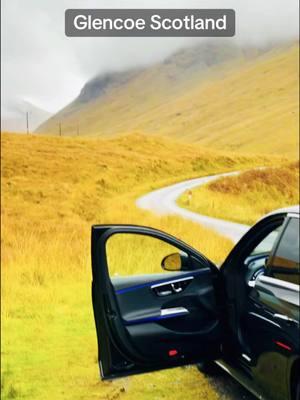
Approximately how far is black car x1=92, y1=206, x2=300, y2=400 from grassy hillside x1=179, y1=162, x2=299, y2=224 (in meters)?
12.3

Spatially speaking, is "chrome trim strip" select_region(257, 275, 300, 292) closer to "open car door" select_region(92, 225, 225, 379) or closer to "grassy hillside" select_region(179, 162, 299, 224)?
"open car door" select_region(92, 225, 225, 379)

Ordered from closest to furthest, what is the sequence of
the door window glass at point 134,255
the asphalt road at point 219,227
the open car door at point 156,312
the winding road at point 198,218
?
1. the open car door at point 156,312
2. the asphalt road at point 219,227
3. the door window glass at point 134,255
4. the winding road at point 198,218

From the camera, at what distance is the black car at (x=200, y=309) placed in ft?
9.57

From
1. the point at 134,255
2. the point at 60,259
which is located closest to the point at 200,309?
the point at 134,255

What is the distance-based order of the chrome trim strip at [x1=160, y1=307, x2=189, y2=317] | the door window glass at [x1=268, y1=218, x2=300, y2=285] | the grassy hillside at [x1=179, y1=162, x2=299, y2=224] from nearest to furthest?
the door window glass at [x1=268, y1=218, x2=300, y2=285], the chrome trim strip at [x1=160, y1=307, x2=189, y2=317], the grassy hillside at [x1=179, y1=162, x2=299, y2=224]

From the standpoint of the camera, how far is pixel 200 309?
351 centimetres

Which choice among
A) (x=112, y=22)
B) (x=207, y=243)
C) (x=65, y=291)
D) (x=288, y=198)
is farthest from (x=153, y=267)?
(x=288, y=198)

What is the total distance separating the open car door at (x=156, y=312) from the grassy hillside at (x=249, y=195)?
40.2 ft

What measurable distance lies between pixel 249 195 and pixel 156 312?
60.1ft

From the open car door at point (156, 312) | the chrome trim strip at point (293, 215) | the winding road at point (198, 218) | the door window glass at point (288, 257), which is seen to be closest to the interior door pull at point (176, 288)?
the open car door at point (156, 312)

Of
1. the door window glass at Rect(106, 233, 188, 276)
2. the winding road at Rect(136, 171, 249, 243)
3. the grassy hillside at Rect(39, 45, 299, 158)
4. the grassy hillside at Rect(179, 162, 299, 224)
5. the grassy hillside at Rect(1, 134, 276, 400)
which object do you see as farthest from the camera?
the grassy hillside at Rect(39, 45, 299, 158)

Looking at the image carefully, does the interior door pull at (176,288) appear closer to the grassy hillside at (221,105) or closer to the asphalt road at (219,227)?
the asphalt road at (219,227)

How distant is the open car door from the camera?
3289 mm

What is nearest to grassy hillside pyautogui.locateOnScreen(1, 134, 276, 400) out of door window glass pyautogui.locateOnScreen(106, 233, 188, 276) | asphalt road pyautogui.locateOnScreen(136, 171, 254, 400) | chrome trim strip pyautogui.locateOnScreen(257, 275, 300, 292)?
asphalt road pyautogui.locateOnScreen(136, 171, 254, 400)
